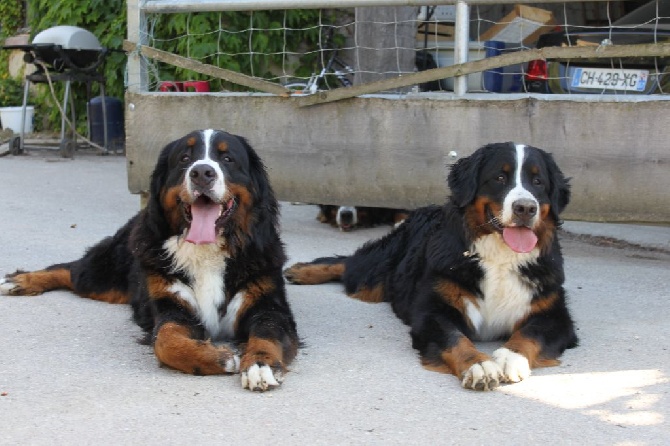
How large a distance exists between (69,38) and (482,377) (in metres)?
10.3

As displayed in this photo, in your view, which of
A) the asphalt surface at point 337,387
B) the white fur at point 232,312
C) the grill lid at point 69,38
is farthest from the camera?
the grill lid at point 69,38

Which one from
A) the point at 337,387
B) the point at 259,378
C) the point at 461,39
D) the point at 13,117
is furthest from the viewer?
the point at 13,117

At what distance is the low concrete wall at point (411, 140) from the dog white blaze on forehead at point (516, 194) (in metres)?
2.53

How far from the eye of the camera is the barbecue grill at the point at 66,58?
43.4ft

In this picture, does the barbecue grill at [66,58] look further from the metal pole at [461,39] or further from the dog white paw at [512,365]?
the dog white paw at [512,365]

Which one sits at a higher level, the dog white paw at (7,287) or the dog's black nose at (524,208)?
the dog's black nose at (524,208)

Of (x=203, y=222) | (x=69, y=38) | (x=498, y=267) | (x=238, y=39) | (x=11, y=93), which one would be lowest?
(x=498, y=267)

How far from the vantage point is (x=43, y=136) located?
1562 centimetres

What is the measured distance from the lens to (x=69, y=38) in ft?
44.0

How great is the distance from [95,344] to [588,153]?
13.4 feet

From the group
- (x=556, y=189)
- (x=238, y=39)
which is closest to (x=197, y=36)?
(x=238, y=39)

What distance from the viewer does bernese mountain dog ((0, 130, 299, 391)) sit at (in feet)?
16.8

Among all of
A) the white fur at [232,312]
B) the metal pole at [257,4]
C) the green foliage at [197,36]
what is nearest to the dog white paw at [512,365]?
the white fur at [232,312]

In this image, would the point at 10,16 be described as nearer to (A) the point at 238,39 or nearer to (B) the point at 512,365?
(A) the point at 238,39
